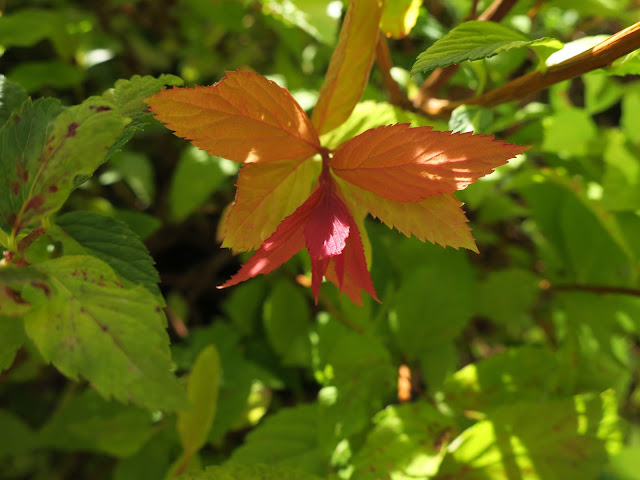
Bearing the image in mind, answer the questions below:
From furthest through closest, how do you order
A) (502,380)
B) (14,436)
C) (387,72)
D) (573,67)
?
(14,436) → (502,380) → (387,72) → (573,67)

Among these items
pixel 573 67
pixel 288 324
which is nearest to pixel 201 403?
pixel 288 324

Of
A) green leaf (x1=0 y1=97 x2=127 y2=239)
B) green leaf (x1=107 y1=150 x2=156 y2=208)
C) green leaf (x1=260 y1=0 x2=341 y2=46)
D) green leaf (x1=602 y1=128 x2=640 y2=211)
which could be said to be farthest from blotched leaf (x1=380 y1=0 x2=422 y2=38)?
green leaf (x1=107 y1=150 x2=156 y2=208)

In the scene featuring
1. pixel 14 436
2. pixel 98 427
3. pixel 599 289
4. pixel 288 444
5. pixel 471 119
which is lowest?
pixel 14 436

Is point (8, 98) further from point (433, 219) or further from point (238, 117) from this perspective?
point (433, 219)

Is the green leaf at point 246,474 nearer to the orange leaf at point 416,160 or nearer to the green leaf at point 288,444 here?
the green leaf at point 288,444

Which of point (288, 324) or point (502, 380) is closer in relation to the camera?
point (502, 380)

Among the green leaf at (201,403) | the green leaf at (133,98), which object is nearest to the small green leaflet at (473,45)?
the green leaf at (133,98)

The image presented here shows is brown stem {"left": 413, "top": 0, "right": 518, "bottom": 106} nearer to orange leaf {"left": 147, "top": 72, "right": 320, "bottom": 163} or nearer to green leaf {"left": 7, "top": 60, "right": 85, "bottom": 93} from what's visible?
orange leaf {"left": 147, "top": 72, "right": 320, "bottom": 163}

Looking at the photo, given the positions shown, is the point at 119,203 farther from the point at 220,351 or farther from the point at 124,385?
the point at 124,385
